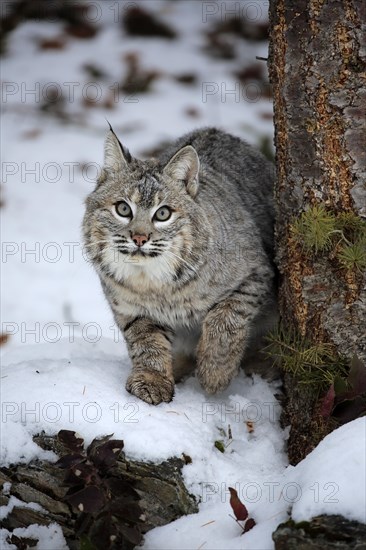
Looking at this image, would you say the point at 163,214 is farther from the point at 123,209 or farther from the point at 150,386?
the point at 150,386

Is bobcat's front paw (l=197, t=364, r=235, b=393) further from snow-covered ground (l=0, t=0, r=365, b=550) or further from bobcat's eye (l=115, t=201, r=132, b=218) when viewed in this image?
bobcat's eye (l=115, t=201, r=132, b=218)

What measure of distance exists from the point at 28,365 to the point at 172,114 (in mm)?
4342

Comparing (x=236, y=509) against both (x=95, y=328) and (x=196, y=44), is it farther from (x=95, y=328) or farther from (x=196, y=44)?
(x=196, y=44)

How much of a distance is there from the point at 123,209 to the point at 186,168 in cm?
38

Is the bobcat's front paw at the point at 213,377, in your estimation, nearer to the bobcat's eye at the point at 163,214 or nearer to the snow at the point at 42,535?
the bobcat's eye at the point at 163,214

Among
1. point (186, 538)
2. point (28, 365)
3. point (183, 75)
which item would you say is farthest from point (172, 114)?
point (186, 538)

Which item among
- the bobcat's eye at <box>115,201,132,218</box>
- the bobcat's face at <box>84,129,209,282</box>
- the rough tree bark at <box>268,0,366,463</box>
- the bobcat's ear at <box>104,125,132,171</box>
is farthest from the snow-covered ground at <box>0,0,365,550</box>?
the bobcat's ear at <box>104,125,132,171</box>

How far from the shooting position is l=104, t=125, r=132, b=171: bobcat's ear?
4.40 meters

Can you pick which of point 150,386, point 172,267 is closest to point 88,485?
point 150,386

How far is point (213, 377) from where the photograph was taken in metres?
4.29

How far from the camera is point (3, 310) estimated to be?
20.0 feet

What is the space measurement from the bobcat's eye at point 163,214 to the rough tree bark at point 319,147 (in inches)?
21.3

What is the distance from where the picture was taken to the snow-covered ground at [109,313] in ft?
11.6

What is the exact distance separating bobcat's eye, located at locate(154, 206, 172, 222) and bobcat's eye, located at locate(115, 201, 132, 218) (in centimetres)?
13
